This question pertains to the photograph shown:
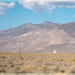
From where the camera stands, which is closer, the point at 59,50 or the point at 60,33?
the point at 59,50

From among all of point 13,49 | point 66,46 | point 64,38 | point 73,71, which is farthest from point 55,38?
point 73,71

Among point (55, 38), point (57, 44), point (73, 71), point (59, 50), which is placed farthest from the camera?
point (55, 38)

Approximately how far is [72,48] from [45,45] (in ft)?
101

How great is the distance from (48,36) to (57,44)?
2290 centimetres

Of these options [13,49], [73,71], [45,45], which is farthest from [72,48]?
[73,71]

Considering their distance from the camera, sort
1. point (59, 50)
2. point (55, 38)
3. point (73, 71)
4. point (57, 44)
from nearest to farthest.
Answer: point (73, 71), point (59, 50), point (57, 44), point (55, 38)

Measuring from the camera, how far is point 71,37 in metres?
190

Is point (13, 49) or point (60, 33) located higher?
point (60, 33)

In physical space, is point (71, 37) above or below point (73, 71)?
above

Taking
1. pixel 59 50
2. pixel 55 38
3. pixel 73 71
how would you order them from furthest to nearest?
pixel 55 38
pixel 59 50
pixel 73 71

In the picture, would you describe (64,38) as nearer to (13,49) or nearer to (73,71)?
(13,49)

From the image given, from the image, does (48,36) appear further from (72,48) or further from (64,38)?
(72,48)

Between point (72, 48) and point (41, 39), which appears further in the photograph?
point (41, 39)

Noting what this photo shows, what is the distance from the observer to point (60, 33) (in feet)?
643
